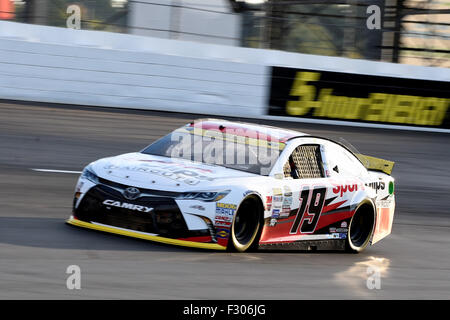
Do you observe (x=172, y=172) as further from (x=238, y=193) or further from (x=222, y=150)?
(x=222, y=150)

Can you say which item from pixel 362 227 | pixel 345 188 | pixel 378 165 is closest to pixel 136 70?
pixel 378 165

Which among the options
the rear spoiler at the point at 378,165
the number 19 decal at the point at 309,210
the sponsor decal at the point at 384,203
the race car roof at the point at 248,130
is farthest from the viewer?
the rear spoiler at the point at 378,165

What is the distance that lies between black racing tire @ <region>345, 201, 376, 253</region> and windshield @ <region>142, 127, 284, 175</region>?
4.69 ft

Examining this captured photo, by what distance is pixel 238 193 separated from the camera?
717 cm

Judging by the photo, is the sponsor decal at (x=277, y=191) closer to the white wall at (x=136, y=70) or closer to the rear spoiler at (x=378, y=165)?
the rear spoiler at (x=378, y=165)

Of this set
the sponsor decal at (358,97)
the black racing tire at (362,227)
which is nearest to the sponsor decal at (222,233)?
the black racing tire at (362,227)

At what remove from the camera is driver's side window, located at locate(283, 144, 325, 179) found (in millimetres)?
8078

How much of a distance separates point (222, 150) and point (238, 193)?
0.94 m

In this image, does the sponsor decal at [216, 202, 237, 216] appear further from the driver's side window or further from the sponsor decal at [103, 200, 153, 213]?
the driver's side window

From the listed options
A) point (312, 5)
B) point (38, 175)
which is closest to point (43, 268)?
point (38, 175)

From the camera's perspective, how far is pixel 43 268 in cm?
607

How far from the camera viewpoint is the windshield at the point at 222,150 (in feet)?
26.0

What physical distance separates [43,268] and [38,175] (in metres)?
5.79
